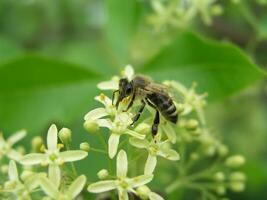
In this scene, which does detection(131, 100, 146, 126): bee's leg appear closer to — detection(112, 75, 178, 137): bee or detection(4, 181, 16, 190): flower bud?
detection(112, 75, 178, 137): bee

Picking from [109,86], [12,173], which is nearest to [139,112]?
[109,86]

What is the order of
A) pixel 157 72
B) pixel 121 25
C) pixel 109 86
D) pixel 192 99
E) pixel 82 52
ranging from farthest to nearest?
1. pixel 82 52
2. pixel 121 25
3. pixel 157 72
4. pixel 192 99
5. pixel 109 86

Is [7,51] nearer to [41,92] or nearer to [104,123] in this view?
[41,92]

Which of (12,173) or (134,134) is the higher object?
(134,134)

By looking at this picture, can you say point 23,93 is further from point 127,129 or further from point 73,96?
point 127,129

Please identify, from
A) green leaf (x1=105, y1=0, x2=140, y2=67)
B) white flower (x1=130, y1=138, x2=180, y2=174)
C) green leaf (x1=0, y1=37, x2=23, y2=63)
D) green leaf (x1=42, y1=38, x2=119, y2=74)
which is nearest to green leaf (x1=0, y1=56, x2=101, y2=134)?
green leaf (x1=105, y1=0, x2=140, y2=67)

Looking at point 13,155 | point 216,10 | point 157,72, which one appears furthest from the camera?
point 216,10

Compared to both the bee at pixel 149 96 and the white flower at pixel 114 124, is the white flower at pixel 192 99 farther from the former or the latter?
the white flower at pixel 114 124
